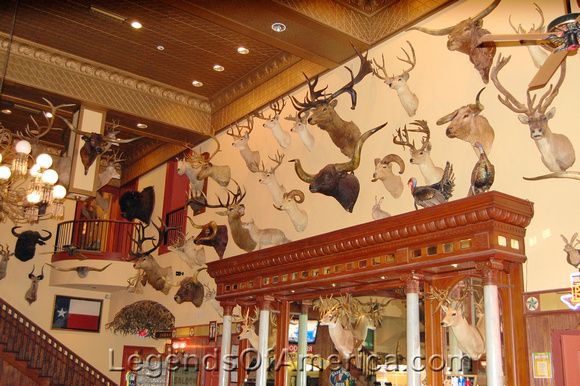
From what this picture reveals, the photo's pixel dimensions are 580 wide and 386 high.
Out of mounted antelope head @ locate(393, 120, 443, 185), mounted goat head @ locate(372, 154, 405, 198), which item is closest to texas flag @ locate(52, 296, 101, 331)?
mounted goat head @ locate(372, 154, 405, 198)

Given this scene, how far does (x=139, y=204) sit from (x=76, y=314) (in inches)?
157

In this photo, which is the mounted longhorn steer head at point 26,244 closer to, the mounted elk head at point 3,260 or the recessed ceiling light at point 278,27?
the mounted elk head at point 3,260

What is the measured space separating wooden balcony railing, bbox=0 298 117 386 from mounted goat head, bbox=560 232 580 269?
39.7 ft

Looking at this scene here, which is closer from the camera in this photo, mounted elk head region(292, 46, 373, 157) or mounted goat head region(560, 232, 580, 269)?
mounted goat head region(560, 232, 580, 269)

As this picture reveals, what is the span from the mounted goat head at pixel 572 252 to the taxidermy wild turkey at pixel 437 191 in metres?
1.53

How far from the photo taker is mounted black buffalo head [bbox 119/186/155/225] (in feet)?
49.5

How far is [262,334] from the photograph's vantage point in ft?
29.3

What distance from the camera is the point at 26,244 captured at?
53.2 ft

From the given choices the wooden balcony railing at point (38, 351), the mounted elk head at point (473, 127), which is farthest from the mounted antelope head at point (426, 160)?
the wooden balcony railing at point (38, 351)

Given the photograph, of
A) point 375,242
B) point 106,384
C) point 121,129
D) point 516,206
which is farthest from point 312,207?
point 106,384

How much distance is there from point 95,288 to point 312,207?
9.30 m

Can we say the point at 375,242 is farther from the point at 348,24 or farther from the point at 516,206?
the point at 348,24

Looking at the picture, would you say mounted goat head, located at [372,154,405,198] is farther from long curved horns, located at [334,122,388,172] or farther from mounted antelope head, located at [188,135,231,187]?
mounted antelope head, located at [188,135,231,187]

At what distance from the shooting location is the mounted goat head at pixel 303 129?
31.4ft
